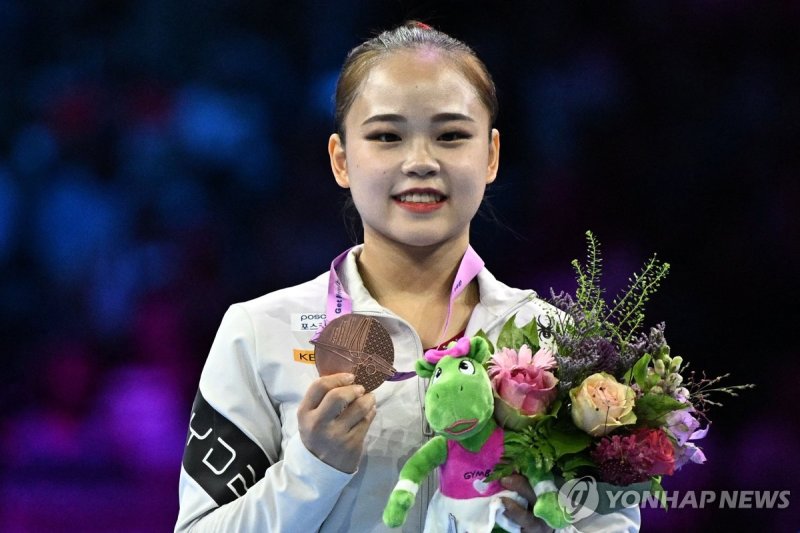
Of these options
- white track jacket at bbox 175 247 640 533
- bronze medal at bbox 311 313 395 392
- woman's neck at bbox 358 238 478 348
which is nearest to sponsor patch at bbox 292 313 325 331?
white track jacket at bbox 175 247 640 533

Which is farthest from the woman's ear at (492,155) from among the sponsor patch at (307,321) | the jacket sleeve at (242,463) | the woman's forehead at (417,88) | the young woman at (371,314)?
the jacket sleeve at (242,463)

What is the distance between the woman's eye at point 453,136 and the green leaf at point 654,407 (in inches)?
26.0

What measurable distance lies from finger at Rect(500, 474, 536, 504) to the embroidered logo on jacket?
0.53m

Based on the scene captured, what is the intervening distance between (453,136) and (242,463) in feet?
2.49

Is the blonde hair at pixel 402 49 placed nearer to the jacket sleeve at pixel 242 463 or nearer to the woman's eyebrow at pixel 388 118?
the woman's eyebrow at pixel 388 118

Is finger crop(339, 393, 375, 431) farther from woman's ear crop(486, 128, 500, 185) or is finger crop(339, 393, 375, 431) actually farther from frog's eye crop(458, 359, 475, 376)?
woman's ear crop(486, 128, 500, 185)

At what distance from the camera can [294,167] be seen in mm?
3191

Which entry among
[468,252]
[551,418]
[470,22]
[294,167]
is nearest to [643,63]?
[470,22]

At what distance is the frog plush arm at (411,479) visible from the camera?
164cm

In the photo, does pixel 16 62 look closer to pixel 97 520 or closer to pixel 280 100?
pixel 280 100

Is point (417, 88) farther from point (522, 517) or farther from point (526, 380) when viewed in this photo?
point (522, 517)

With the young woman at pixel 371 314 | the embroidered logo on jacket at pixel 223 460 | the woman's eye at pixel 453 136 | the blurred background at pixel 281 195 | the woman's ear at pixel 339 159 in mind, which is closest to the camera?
the young woman at pixel 371 314

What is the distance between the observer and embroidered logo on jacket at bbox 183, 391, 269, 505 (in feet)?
6.35

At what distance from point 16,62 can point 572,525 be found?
7.45 feet
